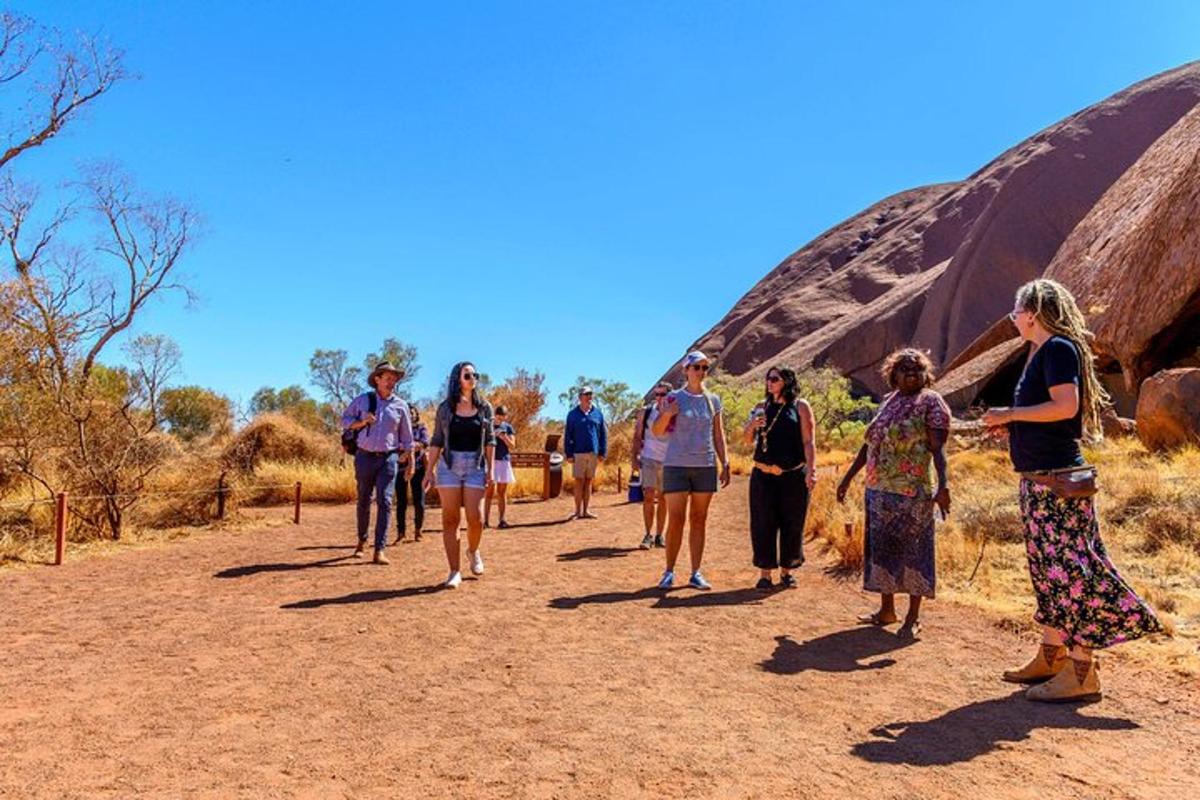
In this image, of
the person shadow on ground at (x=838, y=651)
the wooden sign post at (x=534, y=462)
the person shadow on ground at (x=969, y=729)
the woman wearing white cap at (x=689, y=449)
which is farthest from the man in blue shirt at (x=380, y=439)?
the wooden sign post at (x=534, y=462)

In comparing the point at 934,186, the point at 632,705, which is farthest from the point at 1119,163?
the point at 632,705

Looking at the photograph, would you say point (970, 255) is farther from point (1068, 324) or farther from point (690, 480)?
point (1068, 324)

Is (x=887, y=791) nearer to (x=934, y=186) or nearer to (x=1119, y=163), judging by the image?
(x=1119, y=163)

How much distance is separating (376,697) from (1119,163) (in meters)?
46.7

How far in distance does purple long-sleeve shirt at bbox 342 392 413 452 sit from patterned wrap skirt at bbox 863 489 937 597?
4.56 metres

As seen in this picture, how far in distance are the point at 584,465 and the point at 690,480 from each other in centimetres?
507

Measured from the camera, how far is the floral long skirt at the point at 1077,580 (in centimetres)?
346

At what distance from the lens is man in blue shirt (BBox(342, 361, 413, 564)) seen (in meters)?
7.35

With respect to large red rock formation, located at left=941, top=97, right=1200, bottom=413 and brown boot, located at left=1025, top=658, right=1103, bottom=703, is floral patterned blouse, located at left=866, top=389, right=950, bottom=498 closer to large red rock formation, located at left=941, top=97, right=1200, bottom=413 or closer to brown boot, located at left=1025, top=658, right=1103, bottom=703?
brown boot, located at left=1025, top=658, right=1103, bottom=703

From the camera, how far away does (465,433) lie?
6.23 meters

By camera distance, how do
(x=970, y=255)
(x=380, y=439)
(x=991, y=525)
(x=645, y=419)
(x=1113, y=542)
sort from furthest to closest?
(x=970, y=255)
(x=645, y=419)
(x=991, y=525)
(x=380, y=439)
(x=1113, y=542)

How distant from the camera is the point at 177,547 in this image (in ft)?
29.4

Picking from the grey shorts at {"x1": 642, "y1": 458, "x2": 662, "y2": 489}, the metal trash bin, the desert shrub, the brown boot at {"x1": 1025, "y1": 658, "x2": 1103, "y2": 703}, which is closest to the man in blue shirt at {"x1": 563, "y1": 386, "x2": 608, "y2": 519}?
the grey shorts at {"x1": 642, "y1": 458, "x2": 662, "y2": 489}

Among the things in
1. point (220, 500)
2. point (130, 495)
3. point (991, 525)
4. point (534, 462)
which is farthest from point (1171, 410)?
point (130, 495)
